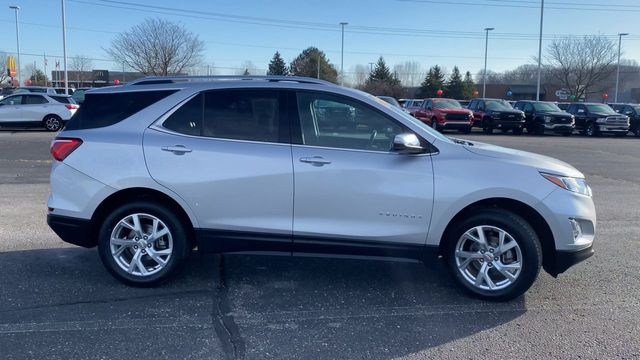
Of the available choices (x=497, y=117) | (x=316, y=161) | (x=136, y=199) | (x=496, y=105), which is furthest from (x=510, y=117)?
(x=136, y=199)

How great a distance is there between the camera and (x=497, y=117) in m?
27.1

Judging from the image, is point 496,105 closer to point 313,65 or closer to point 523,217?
point 523,217

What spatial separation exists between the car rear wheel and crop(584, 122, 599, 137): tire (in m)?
25.9

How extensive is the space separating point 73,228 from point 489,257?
142 inches

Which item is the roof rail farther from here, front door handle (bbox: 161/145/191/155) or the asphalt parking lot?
the asphalt parking lot

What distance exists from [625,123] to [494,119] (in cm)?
665

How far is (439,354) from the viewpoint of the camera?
355 cm

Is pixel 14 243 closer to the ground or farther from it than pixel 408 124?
closer to the ground

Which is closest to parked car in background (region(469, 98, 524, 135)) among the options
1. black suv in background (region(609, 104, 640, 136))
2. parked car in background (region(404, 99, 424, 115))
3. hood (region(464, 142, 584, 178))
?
parked car in background (region(404, 99, 424, 115))

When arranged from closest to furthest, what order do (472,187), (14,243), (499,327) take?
1. (499,327)
2. (472,187)
3. (14,243)

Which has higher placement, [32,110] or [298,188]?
[32,110]

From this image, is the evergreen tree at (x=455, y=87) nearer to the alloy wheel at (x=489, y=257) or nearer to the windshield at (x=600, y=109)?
the windshield at (x=600, y=109)

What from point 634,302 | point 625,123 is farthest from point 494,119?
point 634,302

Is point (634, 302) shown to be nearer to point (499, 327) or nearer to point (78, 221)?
point (499, 327)
